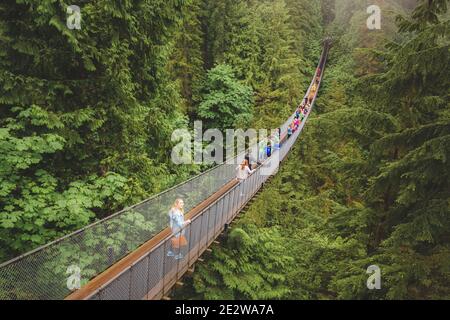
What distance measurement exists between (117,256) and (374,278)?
4.42 m

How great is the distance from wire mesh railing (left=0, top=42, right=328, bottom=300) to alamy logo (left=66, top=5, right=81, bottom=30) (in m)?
3.50

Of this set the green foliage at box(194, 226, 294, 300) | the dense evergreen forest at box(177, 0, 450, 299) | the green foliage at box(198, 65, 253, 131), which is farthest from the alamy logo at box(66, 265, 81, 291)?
the green foliage at box(198, 65, 253, 131)

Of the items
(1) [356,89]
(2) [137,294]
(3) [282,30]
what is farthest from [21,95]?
(3) [282,30]

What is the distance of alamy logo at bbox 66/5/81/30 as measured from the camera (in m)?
6.84

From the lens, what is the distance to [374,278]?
614 cm

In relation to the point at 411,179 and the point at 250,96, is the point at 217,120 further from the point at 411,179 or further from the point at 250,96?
the point at 411,179

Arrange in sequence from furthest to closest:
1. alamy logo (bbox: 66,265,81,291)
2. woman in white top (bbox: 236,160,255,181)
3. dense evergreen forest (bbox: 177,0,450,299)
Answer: woman in white top (bbox: 236,160,255,181), alamy logo (bbox: 66,265,81,291), dense evergreen forest (bbox: 177,0,450,299)

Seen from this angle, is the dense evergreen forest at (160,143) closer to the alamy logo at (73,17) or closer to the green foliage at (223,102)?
the alamy logo at (73,17)

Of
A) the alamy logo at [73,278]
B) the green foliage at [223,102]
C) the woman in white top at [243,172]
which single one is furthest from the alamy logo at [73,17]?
the green foliage at [223,102]

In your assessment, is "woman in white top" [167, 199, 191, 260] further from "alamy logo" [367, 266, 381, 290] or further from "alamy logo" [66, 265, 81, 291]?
"alamy logo" [367, 266, 381, 290]

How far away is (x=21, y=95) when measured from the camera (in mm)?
6770

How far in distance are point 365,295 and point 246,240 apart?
6.08 metres

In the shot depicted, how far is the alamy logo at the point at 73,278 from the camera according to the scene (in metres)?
5.70

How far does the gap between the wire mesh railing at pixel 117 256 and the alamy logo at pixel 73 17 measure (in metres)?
3.50
